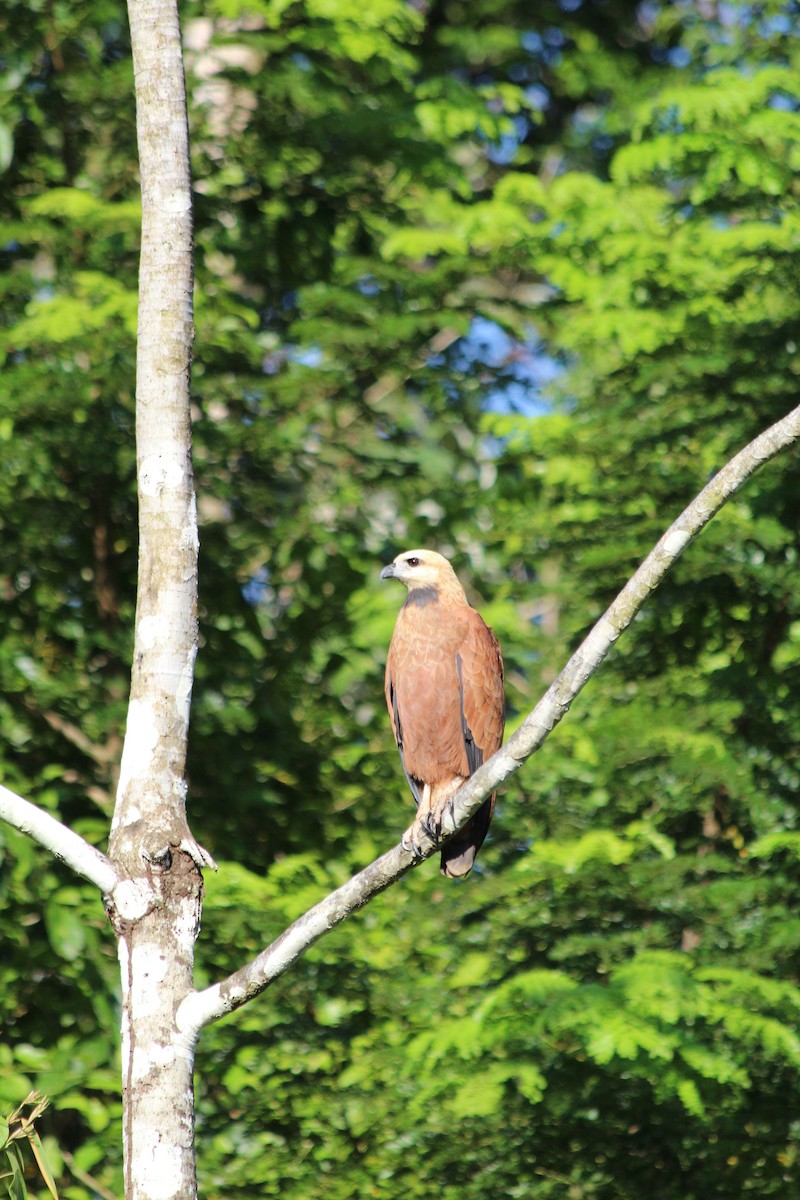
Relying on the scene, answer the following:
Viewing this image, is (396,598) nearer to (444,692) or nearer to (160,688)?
(444,692)

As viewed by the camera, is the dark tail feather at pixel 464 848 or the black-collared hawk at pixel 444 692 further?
the black-collared hawk at pixel 444 692

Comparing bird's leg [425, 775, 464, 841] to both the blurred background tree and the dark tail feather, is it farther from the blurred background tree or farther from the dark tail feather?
the blurred background tree

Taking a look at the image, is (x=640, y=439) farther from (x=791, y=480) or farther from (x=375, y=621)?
(x=375, y=621)

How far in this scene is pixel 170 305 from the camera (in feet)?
11.0

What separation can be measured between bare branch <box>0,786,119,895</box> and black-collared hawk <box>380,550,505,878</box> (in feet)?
5.18

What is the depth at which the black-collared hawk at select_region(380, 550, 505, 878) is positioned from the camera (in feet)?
14.8

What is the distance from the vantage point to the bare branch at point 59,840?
300 centimetres

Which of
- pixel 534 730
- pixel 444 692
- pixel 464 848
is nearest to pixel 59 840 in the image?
pixel 534 730

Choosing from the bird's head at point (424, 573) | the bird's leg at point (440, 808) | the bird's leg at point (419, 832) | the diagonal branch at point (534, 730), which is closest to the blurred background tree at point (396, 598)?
the bird's leg at point (440, 808)

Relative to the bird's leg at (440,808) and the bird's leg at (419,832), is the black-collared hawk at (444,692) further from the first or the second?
the bird's leg at (419,832)

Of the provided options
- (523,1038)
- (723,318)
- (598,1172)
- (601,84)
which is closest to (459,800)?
(523,1038)

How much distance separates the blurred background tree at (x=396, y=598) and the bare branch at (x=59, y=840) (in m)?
1.65

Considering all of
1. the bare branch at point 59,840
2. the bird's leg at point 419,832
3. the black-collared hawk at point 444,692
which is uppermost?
the black-collared hawk at point 444,692

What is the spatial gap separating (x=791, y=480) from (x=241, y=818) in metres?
2.69
